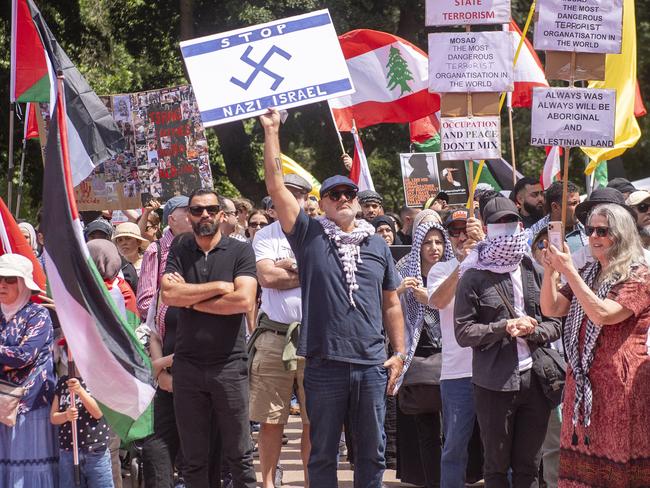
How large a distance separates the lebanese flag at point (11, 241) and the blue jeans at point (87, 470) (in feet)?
3.92

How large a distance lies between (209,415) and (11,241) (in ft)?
5.67

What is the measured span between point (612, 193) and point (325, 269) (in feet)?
6.58

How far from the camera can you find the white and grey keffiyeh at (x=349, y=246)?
7031 millimetres

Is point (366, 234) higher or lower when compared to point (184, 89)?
lower

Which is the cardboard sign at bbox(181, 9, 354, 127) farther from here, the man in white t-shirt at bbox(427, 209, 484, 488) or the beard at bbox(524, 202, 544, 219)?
the beard at bbox(524, 202, 544, 219)

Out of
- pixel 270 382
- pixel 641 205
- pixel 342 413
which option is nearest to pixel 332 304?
pixel 342 413

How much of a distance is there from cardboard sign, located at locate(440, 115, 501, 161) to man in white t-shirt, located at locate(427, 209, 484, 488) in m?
0.64

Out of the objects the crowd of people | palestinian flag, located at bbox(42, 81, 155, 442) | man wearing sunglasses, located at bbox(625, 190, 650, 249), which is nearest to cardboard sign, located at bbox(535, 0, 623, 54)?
the crowd of people

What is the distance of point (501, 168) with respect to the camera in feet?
47.9

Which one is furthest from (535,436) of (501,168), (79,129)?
(501,168)

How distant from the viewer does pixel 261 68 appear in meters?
7.22

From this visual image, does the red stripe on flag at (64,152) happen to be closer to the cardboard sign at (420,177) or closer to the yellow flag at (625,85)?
the yellow flag at (625,85)

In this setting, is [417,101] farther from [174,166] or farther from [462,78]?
[462,78]

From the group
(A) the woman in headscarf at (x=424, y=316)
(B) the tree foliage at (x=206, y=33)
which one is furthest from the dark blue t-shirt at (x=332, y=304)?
(B) the tree foliage at (x=206, y=33)
